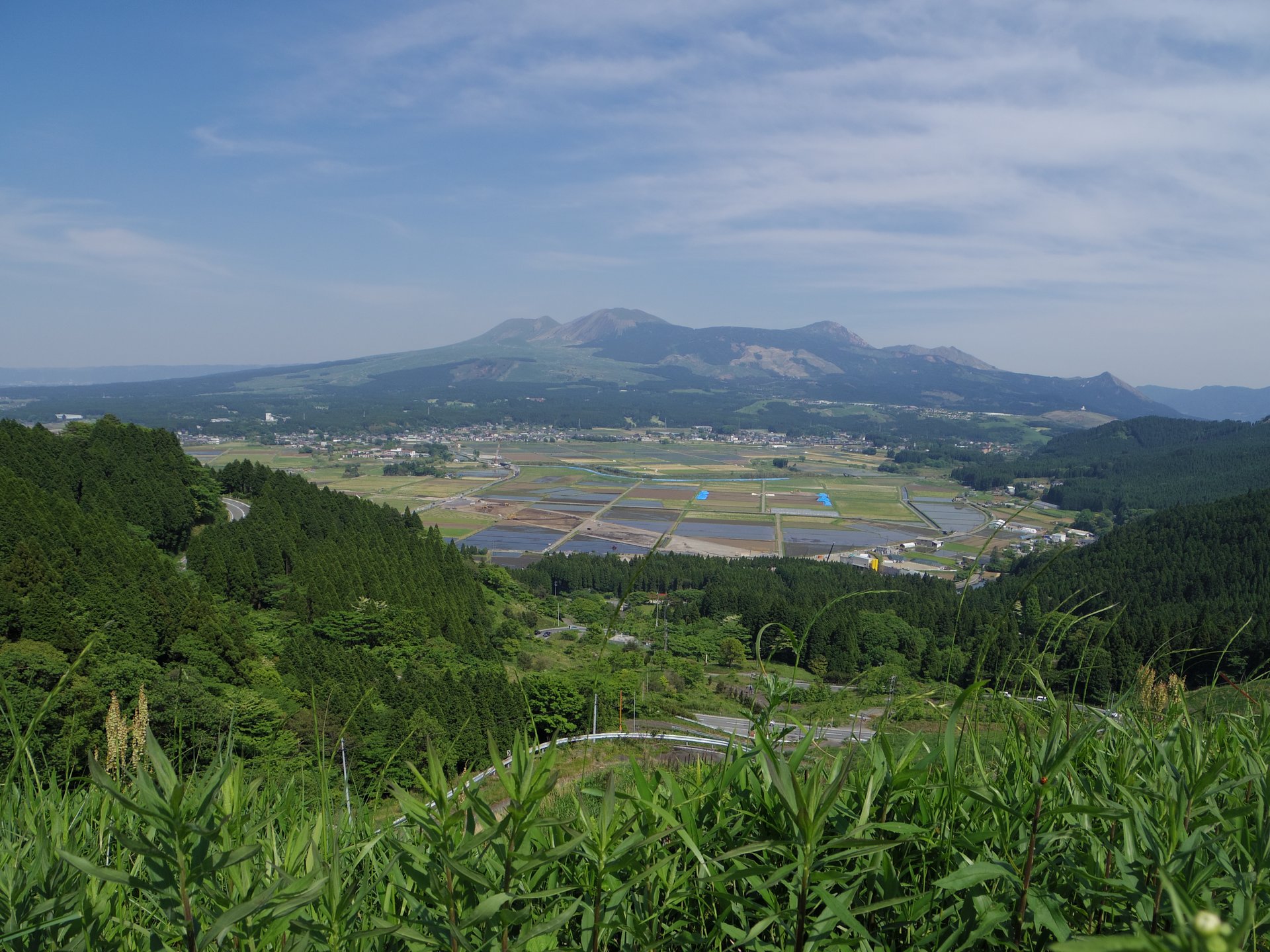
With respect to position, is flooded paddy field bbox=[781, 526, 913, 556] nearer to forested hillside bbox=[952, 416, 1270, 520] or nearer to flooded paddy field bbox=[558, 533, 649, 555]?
flooded paddy field bbox=[558, 533, 649, 555]

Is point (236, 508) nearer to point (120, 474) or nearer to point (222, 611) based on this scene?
point (120, 474)

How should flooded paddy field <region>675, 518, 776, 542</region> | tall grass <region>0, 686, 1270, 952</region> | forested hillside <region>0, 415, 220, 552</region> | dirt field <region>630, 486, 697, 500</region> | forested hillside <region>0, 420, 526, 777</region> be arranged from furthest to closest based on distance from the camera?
dirt field <region>630, 486, 697, 500</region> → flooded paddy field <region>675, 518, 776, 542</region> → forested hillside <region>0, 415, 220, 552</region> → forested hillside <region>0, 420, 526, 777</region> → tall grass <region>0, 686, 1270, 952</region>

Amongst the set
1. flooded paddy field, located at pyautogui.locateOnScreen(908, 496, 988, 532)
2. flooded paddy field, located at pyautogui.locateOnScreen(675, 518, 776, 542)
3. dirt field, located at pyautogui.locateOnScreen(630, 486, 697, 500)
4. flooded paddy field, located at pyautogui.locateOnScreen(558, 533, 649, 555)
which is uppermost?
dirt field, located at pyautogui.locateOnScreen(630, 486, 697, 500)

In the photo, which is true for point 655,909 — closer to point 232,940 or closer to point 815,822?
point 815,822

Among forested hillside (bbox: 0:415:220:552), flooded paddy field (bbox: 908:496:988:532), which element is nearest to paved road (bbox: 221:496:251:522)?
forested hillside (bbox: 0:415:220:552)

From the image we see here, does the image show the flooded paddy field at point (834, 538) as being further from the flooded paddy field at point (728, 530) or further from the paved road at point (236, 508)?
the paved road at point (236, 508)

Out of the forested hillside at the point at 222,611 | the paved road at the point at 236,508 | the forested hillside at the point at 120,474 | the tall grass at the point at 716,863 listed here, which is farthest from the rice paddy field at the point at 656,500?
the tall grass at the point at 716,863
